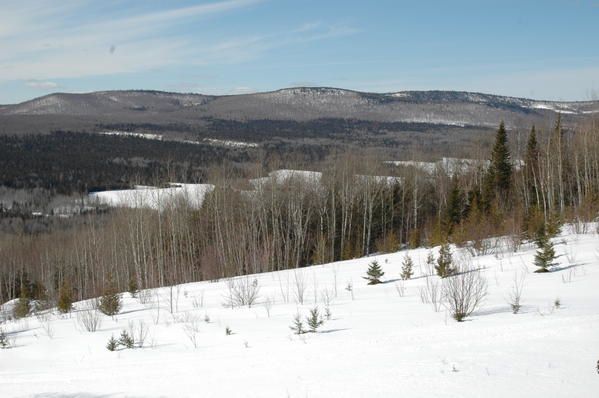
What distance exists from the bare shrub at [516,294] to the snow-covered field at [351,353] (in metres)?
0.17

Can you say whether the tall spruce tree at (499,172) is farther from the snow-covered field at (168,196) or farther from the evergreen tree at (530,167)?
the snow-covered field at (168,196)

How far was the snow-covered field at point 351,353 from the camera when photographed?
22.8 ft

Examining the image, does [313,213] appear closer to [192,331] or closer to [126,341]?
[192,331]

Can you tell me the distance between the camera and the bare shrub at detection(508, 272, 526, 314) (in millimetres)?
10598

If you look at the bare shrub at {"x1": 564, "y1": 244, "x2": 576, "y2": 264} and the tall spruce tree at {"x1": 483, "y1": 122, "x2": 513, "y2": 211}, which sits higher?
the tall spruce tree at {"x1": 483, "y1": 122, "x2": 513, "y2": 211}

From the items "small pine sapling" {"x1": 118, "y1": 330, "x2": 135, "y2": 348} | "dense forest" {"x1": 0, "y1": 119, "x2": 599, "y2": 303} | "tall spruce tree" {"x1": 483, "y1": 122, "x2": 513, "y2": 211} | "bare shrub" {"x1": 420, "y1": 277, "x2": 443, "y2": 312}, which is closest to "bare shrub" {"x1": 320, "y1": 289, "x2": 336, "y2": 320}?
"bare shrub" {"x1": 420, "y1": 277, "x2": 443, "y2": 312}

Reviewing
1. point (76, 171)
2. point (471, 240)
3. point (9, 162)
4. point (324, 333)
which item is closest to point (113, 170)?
point (76, 171)

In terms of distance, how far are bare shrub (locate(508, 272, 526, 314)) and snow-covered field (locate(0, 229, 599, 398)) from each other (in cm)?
17

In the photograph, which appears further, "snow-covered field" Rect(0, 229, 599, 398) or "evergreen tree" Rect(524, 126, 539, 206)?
"evergreen tree" Rect(524, 126, 539, 206)

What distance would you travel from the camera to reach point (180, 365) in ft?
29.9

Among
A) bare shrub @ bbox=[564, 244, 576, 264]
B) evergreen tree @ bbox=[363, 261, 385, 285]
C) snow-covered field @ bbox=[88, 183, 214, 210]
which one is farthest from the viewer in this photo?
snow-covered field @ bbox=[88, 183, 214, 210]

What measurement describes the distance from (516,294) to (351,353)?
4632mm

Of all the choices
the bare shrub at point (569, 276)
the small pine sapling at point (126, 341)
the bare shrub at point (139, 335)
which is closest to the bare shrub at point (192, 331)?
the bare shrub at point (139, 335)

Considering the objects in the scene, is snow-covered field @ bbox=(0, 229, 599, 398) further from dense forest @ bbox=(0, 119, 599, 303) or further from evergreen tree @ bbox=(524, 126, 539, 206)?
evergreen tree @ bbox=(524, 126, 539, 206)
